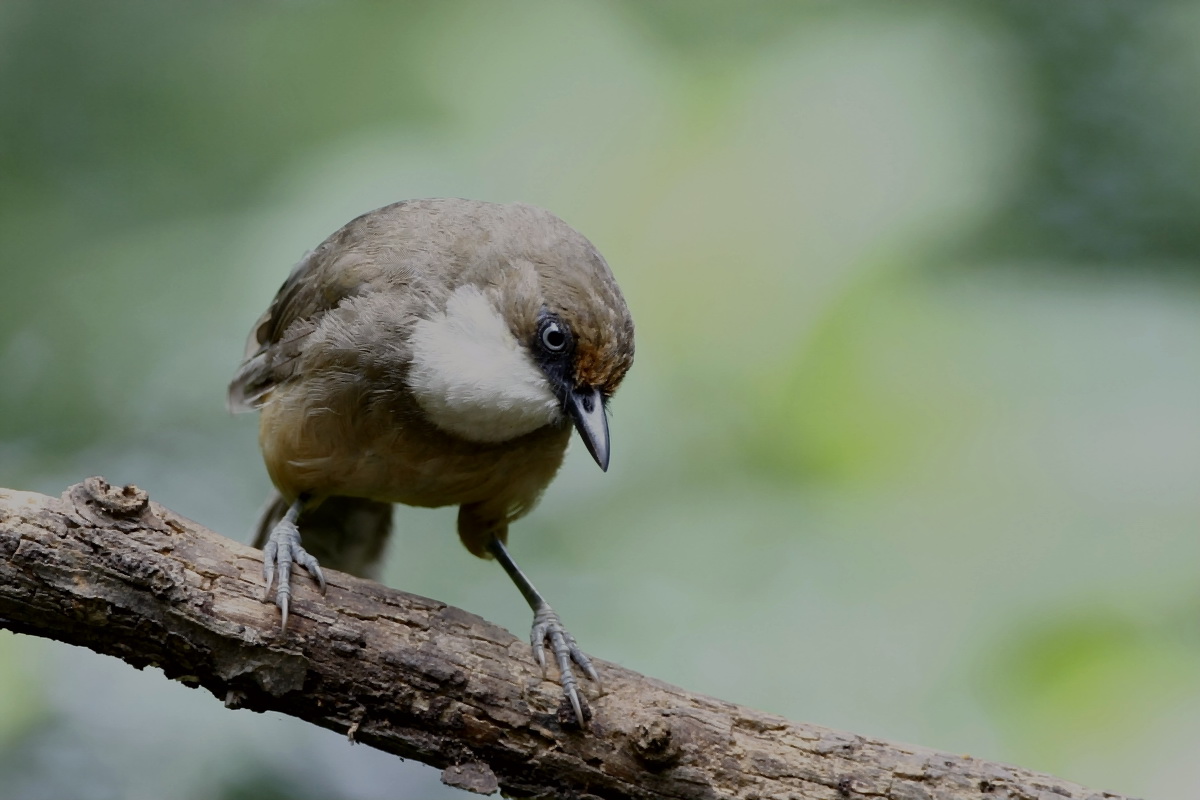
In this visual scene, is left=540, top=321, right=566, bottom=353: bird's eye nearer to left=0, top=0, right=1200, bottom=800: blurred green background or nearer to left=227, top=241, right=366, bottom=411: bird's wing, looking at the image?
left=227, top=241, right=366, bottom=411: bird's wing

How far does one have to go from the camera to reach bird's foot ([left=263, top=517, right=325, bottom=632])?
2.84 meters

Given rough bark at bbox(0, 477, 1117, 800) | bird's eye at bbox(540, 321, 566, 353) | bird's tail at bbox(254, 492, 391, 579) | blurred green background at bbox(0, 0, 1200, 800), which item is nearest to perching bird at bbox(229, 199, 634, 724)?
bird's eye at bbox(540, 321, 566, 353)

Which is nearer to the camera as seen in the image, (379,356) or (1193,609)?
(379,356)

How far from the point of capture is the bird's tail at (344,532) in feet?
14.2

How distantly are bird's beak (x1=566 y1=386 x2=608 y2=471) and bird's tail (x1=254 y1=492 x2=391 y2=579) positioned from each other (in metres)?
1.31

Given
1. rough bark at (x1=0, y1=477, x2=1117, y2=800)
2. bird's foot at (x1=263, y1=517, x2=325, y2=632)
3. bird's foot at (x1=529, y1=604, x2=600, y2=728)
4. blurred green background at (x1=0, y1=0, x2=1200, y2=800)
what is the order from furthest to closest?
blurred green background at (x1=0, y1=0, x2=1200, y2=800) < bird's foot at (x1=529, y1=604, x2=600, y2=728) < bird's foot at (x1=263, y1=517, x2=325, y2=632) < rough bark at (x1=0, y1=477, x2=1117, y2=800)

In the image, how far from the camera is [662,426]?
4.67 m

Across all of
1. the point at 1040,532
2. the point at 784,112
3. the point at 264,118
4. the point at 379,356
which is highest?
the point at 784,112

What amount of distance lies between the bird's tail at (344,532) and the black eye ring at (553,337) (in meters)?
1.34

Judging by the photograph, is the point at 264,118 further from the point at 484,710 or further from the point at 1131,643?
Answer: the point at 1131,643

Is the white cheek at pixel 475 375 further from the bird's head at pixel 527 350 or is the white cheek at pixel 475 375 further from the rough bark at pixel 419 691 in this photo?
the rough bark at pixel 419 691

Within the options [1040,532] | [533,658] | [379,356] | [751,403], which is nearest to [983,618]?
[1040,532]

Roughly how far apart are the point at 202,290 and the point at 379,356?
184 centimetres

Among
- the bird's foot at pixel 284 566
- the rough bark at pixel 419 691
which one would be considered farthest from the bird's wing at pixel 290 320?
the rough bark at pixel 419 691
